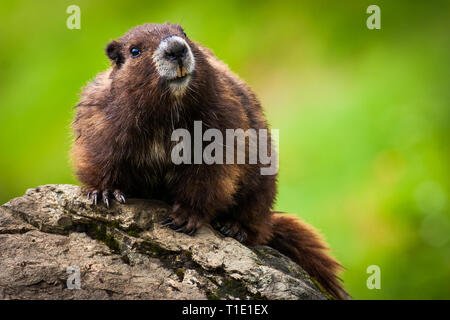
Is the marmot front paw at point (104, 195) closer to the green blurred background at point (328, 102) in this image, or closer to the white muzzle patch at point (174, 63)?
the white muzzle patch at point (174, 63)

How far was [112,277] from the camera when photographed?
5.00 m

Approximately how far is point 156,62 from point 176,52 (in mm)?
220

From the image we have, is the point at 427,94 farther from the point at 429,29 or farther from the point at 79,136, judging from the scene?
the point at 79,136

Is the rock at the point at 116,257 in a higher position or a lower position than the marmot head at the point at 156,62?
lower

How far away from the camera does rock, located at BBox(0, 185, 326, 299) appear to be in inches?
193

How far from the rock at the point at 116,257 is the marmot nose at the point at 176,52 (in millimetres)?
1397

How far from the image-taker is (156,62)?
210 inches

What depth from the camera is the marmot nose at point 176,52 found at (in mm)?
5215

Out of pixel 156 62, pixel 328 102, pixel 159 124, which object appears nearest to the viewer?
pixel 156 62

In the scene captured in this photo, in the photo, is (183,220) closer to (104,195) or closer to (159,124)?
(104,195)

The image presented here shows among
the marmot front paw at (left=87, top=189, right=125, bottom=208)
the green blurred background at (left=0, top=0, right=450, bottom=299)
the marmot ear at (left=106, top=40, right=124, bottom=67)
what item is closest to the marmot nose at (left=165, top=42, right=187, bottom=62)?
the marmot ear at (left=106, top=40, right=124, bottom=67)

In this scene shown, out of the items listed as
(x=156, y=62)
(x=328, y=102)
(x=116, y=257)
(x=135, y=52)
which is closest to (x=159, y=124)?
(x=156, y=62)

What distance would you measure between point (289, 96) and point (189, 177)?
5717 mm

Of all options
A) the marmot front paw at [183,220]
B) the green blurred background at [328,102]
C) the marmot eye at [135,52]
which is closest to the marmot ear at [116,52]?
the marmot eye at [135,52]
